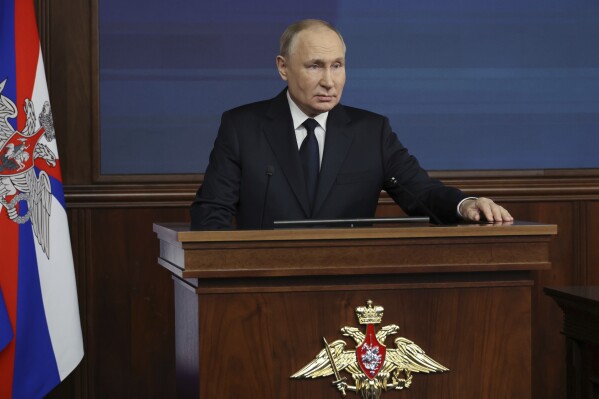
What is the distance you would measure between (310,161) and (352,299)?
0.81 meters

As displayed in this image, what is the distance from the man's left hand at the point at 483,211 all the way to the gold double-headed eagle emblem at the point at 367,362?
0.53 metres

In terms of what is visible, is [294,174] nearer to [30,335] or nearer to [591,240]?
[30,335]

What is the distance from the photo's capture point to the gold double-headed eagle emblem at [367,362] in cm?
262

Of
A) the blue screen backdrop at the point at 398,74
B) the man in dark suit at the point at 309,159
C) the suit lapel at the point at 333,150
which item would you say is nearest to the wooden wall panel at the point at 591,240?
the blue screen backdrop at the point at 398,74

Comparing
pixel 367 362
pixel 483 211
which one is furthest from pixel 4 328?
pixel 483 211

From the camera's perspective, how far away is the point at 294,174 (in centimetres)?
328

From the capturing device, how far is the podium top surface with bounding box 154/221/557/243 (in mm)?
2582

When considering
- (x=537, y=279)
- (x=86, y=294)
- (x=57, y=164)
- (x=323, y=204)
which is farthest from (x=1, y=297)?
(x=537, y=279)

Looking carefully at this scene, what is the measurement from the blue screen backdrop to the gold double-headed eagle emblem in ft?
8.12

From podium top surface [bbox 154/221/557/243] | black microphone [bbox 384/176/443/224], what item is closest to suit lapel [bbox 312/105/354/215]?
black microphone [bbox 384/176/443/224]

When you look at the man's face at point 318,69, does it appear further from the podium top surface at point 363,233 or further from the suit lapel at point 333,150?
the podium top surface at point 363,233

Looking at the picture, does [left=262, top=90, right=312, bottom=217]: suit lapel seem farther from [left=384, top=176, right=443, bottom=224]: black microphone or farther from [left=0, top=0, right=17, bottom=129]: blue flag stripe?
[left=0, top=0, right=17, bottom=129]: blue flag stripe

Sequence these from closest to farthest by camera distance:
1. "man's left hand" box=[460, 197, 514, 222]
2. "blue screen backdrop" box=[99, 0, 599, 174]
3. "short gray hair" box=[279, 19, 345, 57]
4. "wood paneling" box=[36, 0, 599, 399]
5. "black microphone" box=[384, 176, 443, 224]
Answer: "man's left hand" box=[460, 197, 514, 222]
"black microphone" box=[384, 176, 443, 224]
"short gray hair" box=[279, 19, 345, 57]
"wood paneling" box=[36, 0, 599, 399]
"blue screen backdrop" box=[99, 0, 599, 174]

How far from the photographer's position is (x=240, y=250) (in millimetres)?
2600
